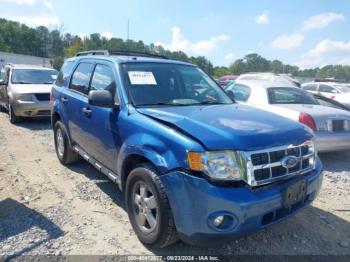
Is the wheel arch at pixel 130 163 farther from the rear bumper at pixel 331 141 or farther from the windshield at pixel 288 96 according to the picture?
the windshield at pixel 288 96

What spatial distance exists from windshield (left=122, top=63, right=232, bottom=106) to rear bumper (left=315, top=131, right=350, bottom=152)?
2.67 m

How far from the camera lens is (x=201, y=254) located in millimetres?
3312

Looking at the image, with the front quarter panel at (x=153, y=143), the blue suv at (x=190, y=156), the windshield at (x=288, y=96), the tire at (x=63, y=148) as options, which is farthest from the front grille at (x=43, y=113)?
the front quarter panel at (x=153, y=143)

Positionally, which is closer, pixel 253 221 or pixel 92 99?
pixel 253 221

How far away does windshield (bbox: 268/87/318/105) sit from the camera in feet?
23.5

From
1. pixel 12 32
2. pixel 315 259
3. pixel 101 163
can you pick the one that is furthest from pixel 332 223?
pixel 12 32

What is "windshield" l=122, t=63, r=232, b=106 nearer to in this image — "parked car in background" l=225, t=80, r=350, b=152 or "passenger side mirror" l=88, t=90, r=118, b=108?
"passenger side mirror" l=88, t=90, r=118, b=108

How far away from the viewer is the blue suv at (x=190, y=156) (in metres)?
2.80

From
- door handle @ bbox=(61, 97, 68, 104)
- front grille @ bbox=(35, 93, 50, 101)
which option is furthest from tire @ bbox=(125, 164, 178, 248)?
front grille @ bbox=(35, 93, 50, 101)

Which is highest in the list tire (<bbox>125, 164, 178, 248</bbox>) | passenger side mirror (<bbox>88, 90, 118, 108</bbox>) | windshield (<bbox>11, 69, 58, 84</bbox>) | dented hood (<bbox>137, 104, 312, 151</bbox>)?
windshield (<bbox>11, 69, 58, 84</bbox>)

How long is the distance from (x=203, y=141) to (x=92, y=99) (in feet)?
4.95

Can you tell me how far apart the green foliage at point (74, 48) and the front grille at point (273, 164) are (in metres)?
69.9

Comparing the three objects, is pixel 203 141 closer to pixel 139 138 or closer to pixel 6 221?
pixel 139 138

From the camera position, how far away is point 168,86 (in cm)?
421
